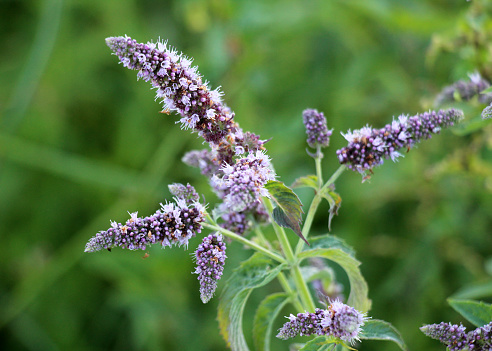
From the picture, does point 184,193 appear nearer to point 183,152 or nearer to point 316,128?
point 316,128

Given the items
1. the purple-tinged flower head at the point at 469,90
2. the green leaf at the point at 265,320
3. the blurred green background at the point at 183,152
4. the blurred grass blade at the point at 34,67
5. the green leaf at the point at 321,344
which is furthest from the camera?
the blurred grass blade at the point at 34,67

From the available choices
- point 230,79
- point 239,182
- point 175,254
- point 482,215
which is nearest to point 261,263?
point 239,182

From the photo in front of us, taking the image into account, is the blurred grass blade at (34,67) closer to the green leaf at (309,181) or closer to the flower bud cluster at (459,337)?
the green leaf at (309,181)

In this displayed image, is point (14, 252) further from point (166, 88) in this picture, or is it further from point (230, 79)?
point (166, 88)

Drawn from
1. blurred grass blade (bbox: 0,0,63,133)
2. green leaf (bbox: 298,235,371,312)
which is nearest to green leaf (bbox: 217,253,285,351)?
green leaf (bbox: 298,235,371,312)

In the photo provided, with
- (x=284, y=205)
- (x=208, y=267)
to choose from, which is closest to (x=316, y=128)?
(x=284, y=205)

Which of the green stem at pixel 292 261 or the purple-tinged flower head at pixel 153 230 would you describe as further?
the green stem at pixel 292 261

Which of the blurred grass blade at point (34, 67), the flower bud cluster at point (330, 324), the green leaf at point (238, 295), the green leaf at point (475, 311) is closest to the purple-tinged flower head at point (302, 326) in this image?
the flower bud cluster at point (330, 324)
